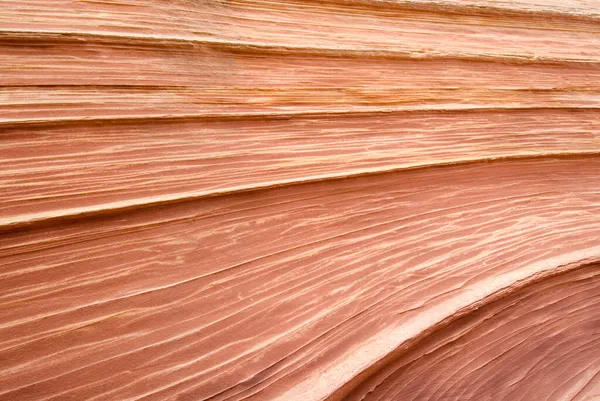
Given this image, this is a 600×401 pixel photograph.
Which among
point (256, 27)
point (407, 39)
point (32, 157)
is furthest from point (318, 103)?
point (32, 157)

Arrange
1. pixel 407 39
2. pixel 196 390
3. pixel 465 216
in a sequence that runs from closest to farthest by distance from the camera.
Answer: pixel 196 390 < pixel 465 216 < pixel 407 39

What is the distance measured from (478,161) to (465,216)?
118mm

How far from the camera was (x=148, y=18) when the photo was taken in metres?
0.75

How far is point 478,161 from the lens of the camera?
32.1 inches

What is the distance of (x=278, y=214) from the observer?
648 mm

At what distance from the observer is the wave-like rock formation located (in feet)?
1.67

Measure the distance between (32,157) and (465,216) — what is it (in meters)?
0.60

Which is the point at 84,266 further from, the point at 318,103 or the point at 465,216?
the point at 465,216

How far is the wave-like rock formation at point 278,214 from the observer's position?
509 millimetres

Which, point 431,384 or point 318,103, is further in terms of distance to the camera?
point 318,103

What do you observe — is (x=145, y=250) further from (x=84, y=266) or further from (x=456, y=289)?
(x=456, y=289)

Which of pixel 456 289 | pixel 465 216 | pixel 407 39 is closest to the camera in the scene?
pixel 456 289

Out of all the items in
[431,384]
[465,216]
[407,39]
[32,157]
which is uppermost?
[407,39]

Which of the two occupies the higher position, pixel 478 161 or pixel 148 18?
pixel 148 18
